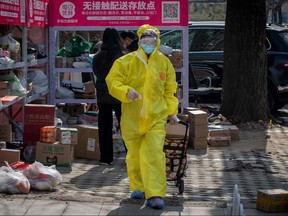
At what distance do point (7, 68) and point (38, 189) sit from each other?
7.45ft

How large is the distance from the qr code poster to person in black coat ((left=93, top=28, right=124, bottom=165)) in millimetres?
2358

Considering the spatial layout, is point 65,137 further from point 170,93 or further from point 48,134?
point 170,93

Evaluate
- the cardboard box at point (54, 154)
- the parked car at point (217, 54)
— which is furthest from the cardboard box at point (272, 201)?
the parked car at point (217, 54)

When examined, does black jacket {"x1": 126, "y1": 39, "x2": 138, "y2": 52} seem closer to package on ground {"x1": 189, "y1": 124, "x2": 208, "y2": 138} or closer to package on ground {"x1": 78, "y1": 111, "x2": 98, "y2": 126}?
package on ground {"x1": 189, "y1": 124, "x2": 208, "y2": 138}

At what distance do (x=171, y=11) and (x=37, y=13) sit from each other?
2.05 metres

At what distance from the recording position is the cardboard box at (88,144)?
1043cm

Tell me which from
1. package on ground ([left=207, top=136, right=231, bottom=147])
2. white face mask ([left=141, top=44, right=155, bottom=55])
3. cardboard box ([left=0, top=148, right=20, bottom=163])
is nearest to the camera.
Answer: white face mask ([left=141, top=44, right=155, bottom=55])

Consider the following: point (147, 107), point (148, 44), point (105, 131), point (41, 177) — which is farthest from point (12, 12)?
point (147, 107)

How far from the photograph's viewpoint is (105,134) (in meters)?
10.1

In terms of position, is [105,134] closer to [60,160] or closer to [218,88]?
[60,160]

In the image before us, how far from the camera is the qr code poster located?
12.3m

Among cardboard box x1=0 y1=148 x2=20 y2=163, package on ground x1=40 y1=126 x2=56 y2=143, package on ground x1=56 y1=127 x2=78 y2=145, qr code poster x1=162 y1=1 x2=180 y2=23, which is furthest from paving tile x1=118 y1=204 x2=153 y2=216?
A: qr code poster x1=162 y1=1 x2=180 y2=23

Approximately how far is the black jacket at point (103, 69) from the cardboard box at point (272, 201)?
115 inches

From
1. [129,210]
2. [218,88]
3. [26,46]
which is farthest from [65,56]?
[129,210]
